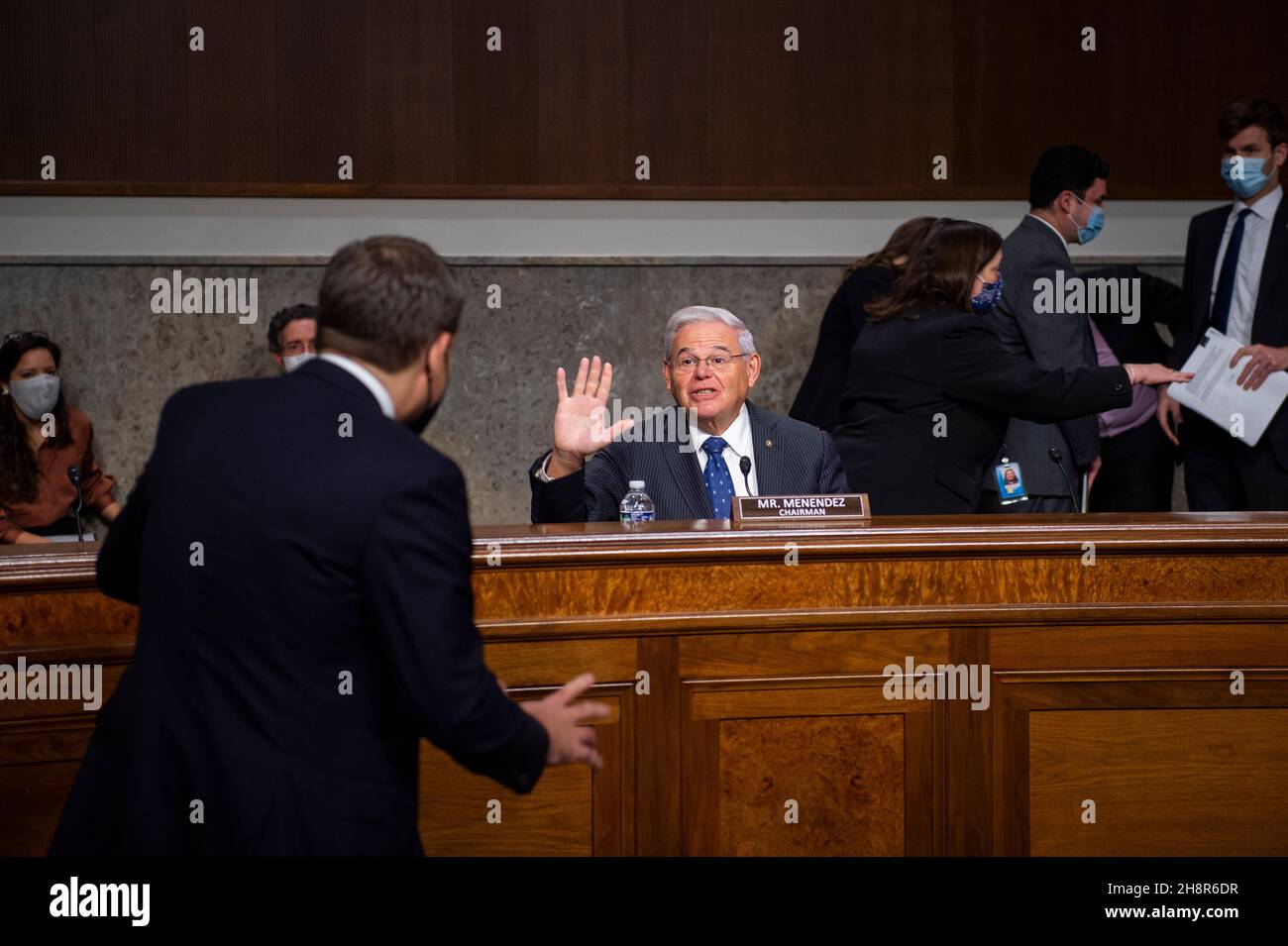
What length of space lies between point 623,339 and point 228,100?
5.64 feet

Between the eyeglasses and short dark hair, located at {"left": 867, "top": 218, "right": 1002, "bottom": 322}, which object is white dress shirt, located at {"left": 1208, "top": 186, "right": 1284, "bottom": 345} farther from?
the eyeglasses

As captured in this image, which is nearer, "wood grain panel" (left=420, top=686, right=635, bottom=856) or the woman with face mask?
"wood grain panel" (left=420, top=686, right=635, bottom=856)

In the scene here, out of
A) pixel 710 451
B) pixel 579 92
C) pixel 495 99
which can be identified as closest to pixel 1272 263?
pixel 710 451

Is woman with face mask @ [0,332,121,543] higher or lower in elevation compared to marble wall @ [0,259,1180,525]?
lower

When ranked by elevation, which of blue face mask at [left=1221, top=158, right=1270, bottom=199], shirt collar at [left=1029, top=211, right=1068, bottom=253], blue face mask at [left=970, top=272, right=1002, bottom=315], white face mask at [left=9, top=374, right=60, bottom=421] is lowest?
white face mask at [left=9, top=374, right=60, bottom=421]

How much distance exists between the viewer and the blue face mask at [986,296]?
3.60m

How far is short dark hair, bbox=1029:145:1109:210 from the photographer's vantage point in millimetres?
4219

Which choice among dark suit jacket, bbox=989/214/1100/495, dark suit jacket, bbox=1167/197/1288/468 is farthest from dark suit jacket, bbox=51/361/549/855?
dark suit jacket, bbox=1167/197/1288/468

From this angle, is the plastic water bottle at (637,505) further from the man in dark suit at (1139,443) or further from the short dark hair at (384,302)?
the man in dark suit at (1139,443)

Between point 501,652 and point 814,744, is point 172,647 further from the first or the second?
point 814,744

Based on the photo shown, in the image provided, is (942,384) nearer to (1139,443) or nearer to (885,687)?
(885,687)

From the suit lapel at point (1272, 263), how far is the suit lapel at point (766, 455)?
1.94 meters

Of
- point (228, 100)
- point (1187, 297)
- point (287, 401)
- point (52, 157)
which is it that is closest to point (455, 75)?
point (228, 100)

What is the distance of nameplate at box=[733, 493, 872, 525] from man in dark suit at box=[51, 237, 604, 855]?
1248 mm
